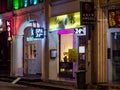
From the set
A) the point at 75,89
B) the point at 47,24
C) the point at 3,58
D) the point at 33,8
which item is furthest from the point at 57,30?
the point at 3,58

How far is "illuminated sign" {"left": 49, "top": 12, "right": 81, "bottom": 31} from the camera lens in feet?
80.7

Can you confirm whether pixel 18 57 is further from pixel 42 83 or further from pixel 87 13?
pixel 87 13

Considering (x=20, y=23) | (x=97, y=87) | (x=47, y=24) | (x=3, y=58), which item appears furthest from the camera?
(x=3, y=58)

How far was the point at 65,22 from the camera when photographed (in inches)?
1012

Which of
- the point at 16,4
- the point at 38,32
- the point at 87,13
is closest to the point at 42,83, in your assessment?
the point at 38,32

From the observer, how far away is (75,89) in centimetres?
2200

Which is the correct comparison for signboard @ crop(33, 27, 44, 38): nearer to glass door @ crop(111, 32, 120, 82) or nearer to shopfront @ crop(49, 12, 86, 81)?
shopfront @ crop(49, 12, 86, 81)

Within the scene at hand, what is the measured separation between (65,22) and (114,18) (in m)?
4.04

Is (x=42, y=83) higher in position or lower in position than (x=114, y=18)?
lower

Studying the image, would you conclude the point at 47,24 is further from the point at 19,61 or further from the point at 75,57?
the point at 19,61

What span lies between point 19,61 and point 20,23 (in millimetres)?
3242

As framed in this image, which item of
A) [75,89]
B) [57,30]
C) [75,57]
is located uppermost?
[57,30]

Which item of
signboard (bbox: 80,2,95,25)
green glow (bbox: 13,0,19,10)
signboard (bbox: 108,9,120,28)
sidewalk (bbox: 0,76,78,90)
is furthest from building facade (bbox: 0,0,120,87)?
sidewalk (bbox: 0,76,78,90)

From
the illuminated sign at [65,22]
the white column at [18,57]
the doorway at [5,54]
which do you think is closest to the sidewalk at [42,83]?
the white column at [18,57]
